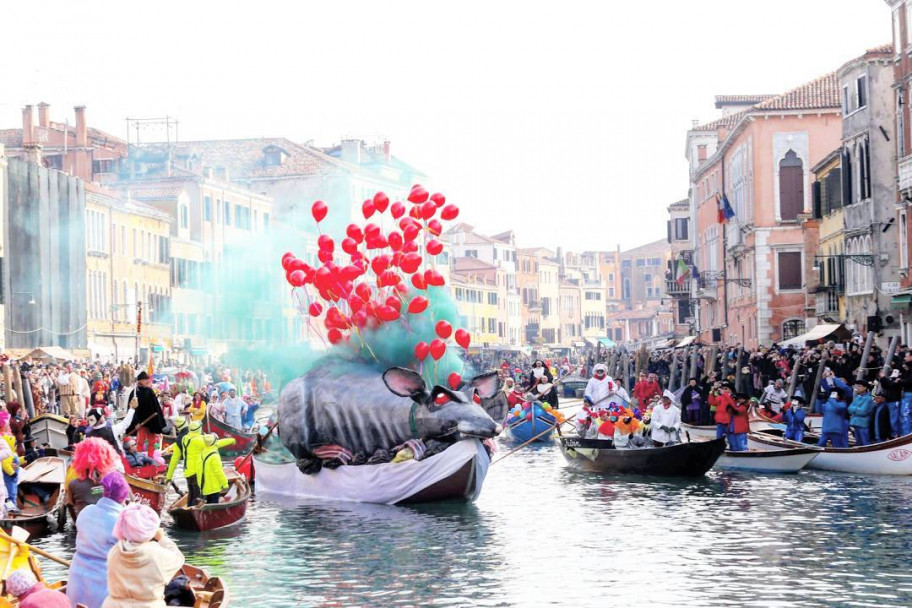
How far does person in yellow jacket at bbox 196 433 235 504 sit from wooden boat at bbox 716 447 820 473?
43.5ft

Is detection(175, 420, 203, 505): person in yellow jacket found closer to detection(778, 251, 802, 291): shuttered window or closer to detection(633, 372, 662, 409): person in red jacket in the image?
detection(633, 372, 662, 409): person in red jacket

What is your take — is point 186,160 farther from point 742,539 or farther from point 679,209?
point 742,539

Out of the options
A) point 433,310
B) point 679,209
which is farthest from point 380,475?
point 679,209

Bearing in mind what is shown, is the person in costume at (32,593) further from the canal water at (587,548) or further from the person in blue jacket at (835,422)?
the person in blue jacket at (835,422)

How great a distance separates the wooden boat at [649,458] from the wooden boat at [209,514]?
33.3 ft

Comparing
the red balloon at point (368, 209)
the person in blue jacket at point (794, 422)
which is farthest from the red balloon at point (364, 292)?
the person in blue jacket at point (794, 422)

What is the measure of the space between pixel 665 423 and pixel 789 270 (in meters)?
35.4

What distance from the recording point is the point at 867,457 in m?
30.1

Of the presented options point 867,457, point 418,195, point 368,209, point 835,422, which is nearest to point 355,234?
point 368,209

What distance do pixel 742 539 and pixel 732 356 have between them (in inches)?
1094

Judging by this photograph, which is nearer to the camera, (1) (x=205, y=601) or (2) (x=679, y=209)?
(1) (x=205, y=601)

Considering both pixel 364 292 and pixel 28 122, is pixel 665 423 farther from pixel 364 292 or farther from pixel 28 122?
pixel 28 122

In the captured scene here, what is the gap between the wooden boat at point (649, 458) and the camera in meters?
30.3

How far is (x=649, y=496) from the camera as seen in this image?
91.2 feet
